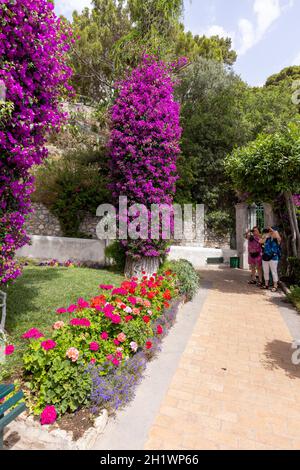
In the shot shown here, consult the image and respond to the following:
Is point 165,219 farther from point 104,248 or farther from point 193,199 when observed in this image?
point 193,199

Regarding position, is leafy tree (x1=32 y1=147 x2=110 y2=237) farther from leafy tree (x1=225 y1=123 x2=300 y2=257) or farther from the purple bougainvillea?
the purple bougainvillea

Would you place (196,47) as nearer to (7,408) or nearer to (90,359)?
(90,359)

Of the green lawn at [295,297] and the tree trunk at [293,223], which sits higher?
the tree trunk at [293,223]

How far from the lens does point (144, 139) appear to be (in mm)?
7852

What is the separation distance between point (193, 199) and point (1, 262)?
53.9 feet

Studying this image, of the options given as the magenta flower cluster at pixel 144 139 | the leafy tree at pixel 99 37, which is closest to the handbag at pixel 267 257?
the magenta flower cluster at pixel 144 139

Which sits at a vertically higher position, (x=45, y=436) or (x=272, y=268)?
(x=272, y=268)

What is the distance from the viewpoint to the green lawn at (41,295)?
451 centimetres

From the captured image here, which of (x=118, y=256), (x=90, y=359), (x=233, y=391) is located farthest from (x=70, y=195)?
(x=233, y=391)

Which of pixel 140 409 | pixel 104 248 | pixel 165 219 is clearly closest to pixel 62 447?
pixel 140 409

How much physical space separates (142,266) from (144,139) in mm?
3650

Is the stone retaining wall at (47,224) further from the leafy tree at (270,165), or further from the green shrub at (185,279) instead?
the leafy tree at (270,165)

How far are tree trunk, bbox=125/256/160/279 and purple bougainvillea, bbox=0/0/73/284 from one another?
4673 mm

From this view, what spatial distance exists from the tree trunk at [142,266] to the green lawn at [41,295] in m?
0.43
